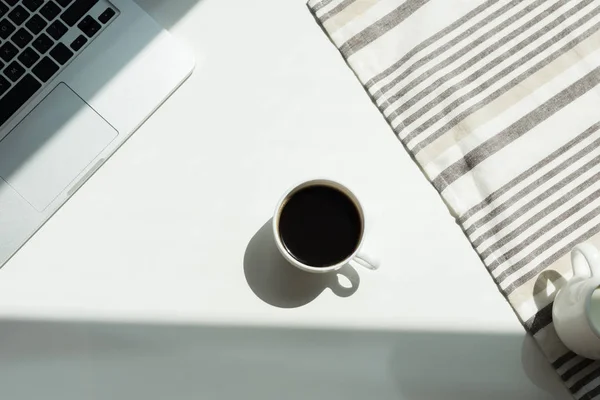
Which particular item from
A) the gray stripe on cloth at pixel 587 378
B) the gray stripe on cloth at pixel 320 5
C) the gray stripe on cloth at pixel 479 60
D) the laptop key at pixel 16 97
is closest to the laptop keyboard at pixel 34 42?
the laptop key at pixel 16 97

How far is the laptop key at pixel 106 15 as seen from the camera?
63 centimetres

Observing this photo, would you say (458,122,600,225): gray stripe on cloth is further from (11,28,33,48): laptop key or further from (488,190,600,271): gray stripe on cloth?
(11,28,33,48): laptop key

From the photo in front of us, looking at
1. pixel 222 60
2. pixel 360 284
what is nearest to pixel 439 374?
pixel 360 284

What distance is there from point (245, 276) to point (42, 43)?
304mm

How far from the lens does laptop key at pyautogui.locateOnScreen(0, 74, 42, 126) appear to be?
608 millimetres

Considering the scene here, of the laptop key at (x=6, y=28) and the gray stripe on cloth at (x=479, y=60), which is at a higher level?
the gray stripe on cloth at (x=479, y=60)

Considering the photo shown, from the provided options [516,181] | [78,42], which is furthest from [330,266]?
[78,42]

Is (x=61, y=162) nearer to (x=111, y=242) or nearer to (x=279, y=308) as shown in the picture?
(x=111, y=242)

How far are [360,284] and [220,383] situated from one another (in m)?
0.17

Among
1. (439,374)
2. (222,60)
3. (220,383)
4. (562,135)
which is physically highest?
(562,135)

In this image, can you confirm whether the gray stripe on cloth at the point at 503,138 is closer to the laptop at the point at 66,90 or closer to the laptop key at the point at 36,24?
the laptop at the point at 66,90

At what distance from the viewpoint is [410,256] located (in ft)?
2.11

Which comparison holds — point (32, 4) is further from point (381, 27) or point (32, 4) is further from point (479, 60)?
point (479, 60)

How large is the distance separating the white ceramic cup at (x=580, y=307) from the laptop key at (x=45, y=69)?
542mm
